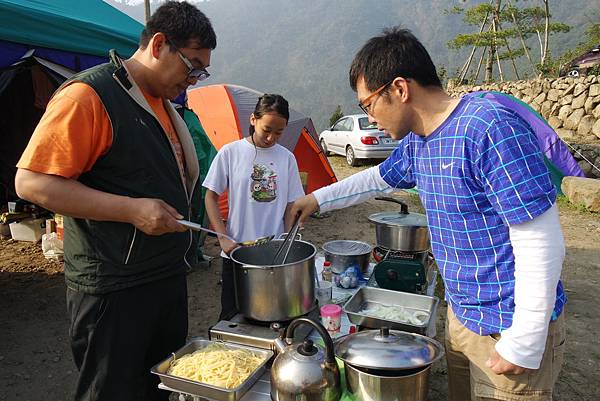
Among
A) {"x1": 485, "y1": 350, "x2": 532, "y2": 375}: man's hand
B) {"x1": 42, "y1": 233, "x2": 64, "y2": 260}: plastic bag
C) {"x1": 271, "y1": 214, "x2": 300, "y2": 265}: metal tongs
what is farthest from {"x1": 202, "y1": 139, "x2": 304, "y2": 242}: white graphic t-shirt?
A: {"x1": 42, "y1": 233, "x2": 64, "y2": 260}: plastic bag

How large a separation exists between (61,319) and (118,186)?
339cm

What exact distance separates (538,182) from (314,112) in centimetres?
5925

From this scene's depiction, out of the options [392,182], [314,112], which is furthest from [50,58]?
[314,112]

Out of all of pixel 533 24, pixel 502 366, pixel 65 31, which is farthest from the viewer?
pixel 533 24

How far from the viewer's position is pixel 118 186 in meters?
1.66

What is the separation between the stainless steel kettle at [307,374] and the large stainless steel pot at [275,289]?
0.87ft

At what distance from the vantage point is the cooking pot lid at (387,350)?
139 centimetres

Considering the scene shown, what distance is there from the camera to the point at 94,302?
1.67 meters

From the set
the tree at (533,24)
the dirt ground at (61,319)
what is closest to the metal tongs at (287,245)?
the dirt ground at (61,319)

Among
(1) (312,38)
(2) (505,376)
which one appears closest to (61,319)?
(2) (505,376)

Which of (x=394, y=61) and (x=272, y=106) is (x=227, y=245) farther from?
(x=394, y=61)

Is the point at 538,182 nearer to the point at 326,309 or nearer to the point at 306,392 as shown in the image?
the point at 306,392

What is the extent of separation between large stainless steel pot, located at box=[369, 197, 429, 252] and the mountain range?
49001 millimetres

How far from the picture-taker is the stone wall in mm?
9898
